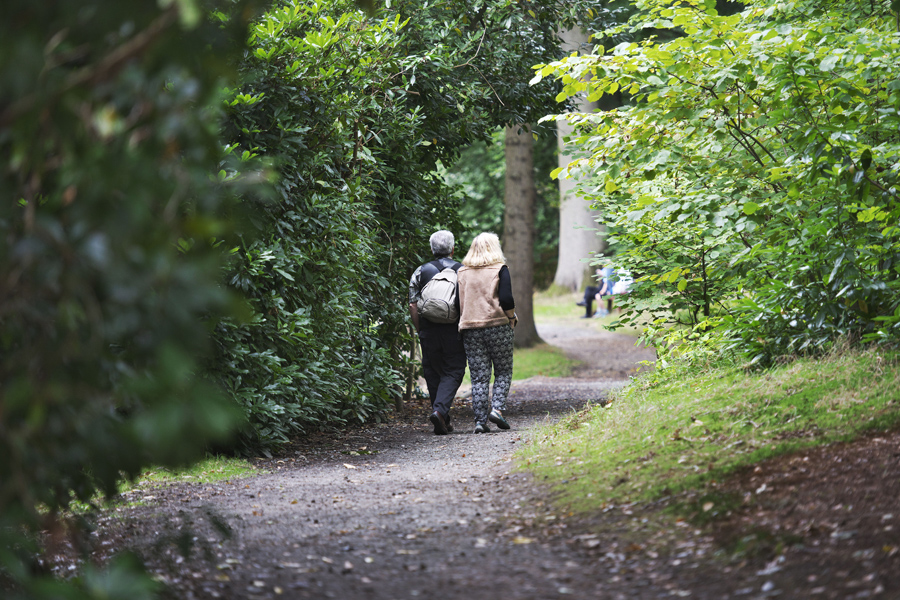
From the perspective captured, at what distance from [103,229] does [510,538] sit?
2.89 metres

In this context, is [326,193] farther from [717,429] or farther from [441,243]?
[717,429]

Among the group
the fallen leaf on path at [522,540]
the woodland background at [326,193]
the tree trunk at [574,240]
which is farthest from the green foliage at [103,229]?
the tree trunk at [574,240]

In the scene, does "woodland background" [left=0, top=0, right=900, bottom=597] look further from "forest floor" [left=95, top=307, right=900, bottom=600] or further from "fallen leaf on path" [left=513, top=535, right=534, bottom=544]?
"fallen leaf on path" [left=513, top=535, right=534, bottom=544]

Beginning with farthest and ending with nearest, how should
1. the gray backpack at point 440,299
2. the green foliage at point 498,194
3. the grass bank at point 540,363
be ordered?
the green foliage at point 498,194
the grass bank at point 540,363
the gray backpack at point 440,299

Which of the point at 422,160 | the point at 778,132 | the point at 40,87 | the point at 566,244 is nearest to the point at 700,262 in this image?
the point at 778,132

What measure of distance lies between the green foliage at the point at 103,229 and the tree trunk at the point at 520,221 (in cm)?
1430

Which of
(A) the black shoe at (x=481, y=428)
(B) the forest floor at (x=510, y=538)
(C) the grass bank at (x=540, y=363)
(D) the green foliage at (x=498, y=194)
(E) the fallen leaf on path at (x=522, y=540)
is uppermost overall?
(D) the green foliage at (x=498, y=194)

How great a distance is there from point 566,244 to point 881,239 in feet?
71.9

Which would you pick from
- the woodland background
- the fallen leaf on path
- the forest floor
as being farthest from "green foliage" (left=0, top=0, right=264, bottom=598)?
the fallen leaf on path

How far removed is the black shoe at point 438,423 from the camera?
823 centimetres

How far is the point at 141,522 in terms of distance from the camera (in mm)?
4387

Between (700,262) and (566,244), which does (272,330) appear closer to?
(700,262)

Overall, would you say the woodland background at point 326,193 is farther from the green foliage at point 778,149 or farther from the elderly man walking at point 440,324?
the elderly man walking at point 440,324

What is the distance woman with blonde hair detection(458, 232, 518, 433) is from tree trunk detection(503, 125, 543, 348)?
26.4 ft
